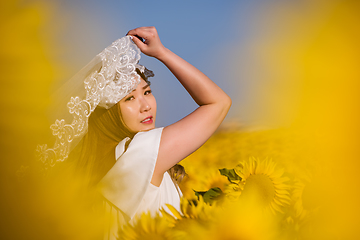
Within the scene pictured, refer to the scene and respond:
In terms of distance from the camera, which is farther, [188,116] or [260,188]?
[260,188]

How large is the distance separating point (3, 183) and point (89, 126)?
32 cm

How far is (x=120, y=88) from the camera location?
0.85 metres

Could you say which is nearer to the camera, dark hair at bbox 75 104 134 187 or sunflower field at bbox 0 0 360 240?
sunflower field at bbox 0 0 360 240

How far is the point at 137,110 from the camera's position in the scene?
91 centimetres

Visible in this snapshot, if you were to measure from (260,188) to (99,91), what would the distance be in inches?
23.1

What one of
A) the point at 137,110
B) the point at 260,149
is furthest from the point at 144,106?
the point at 260,149

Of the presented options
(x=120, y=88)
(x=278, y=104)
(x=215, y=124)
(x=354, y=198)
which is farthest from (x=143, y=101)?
(x=354, y=198)

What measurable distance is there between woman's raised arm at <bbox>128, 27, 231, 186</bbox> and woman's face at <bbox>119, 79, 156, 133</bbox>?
0.11 m

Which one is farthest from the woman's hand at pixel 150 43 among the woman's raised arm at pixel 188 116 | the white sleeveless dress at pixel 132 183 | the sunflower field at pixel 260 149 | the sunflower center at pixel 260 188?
the sunflower center at pixel 260 188

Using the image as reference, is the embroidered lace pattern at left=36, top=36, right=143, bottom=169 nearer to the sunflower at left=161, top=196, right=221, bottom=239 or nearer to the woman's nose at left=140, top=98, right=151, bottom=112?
the woman's nose at left=140, top=98, right=151, bottom=112

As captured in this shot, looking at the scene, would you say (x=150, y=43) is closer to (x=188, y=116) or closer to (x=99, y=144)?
(x=188, y=116)

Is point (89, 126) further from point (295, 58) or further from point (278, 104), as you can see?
point (295, 58)

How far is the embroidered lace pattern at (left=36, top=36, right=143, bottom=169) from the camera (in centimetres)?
85

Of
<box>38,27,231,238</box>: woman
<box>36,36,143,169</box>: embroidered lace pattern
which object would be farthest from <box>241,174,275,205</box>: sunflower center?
<box>36,36,143,169</box>: embroidered lace pattern
